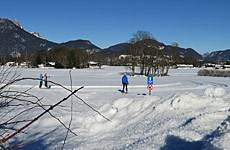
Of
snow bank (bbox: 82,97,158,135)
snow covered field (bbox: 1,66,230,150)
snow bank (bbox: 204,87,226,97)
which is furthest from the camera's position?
snow bank (bbox: 204,87,226,97)

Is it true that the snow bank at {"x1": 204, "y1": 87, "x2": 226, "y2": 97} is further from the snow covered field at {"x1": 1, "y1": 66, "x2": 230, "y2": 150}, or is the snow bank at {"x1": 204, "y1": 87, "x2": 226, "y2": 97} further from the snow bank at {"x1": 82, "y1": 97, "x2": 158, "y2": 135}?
the snow bank at {"x1": 82, "y1": 97, "x2": 158, "y2": 135}

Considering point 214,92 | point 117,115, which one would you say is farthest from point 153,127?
point 214,92

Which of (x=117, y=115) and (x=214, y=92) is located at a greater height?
(x=214, y=92)

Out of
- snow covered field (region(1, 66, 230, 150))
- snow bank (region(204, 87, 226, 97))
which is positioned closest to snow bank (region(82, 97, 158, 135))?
snow covered field (region(1, 66, 230, 150))

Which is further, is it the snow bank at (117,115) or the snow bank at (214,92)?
A: the snow bank at (214,92)

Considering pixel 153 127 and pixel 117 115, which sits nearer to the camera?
pixel 153 127

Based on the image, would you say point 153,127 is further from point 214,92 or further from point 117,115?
point 214,92

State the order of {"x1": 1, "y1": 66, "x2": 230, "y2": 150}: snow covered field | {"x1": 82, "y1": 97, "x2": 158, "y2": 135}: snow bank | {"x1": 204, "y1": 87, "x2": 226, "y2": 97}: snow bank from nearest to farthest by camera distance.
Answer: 1. {"x1": 1, "y1": 66, "x2": 230, "y2": 150}: snow covered field
2. {"x1": 82, "y1": 97, "x2": 158, "y2": 135}: snow bank
3. {"x1": 204, "y1": 87, "x2": 226, "y2": 97}: snow bank

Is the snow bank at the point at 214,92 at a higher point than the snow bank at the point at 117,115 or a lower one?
higher

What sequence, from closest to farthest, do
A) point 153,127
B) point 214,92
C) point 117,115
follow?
point 153,127
point 117,115
point 214,92

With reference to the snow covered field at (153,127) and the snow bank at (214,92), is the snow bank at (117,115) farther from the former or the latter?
the snow bank at (214,92)

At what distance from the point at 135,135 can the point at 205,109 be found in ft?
6.34

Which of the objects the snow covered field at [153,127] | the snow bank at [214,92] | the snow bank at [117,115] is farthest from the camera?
the snow bank at [214,92]

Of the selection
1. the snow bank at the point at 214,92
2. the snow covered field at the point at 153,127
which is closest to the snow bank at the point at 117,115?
the snow covered field at the point at 153,127
